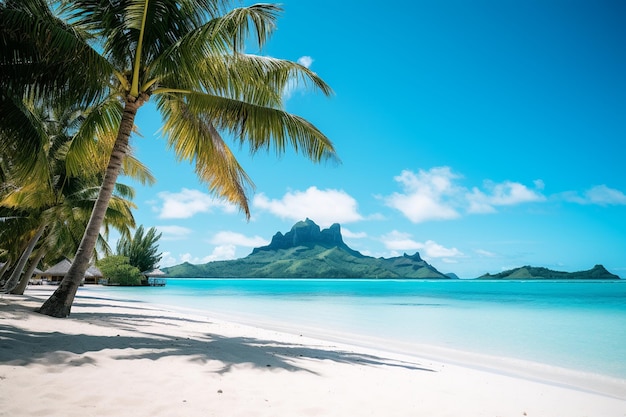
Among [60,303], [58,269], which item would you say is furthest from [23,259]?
[58,269]

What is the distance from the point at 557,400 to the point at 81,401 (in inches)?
200

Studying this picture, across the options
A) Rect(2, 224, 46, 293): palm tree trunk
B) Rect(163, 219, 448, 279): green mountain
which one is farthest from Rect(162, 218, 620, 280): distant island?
Rect(2, 224, 46, 293): palm tree trunk

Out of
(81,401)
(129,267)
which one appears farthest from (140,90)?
(129,267)

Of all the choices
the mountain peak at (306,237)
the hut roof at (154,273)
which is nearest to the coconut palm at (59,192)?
the hut roof at (154,273)

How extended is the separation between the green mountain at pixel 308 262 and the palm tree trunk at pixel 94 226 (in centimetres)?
14706

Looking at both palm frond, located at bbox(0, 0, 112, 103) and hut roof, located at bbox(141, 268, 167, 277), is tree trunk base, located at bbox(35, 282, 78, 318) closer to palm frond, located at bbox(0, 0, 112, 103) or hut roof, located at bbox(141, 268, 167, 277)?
palm frond, located at bbox(0, 0, 112, 103)

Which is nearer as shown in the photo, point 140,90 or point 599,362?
point 140,90

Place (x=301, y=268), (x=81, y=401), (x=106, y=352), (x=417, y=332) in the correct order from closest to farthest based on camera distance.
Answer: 1. (x=81, y=401)
2. (x=106, y=352)
3. (x=417, y=332)
4. (x=301, y=268)

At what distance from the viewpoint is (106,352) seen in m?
4.75

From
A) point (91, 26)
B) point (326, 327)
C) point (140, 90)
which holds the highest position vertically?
point (91, 26)

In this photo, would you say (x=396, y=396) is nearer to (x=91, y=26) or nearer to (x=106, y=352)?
(x=106, y=352)

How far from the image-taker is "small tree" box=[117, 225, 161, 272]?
5634cm

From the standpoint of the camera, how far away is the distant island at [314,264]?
167m

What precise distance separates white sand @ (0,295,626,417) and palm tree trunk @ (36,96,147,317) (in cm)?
128
